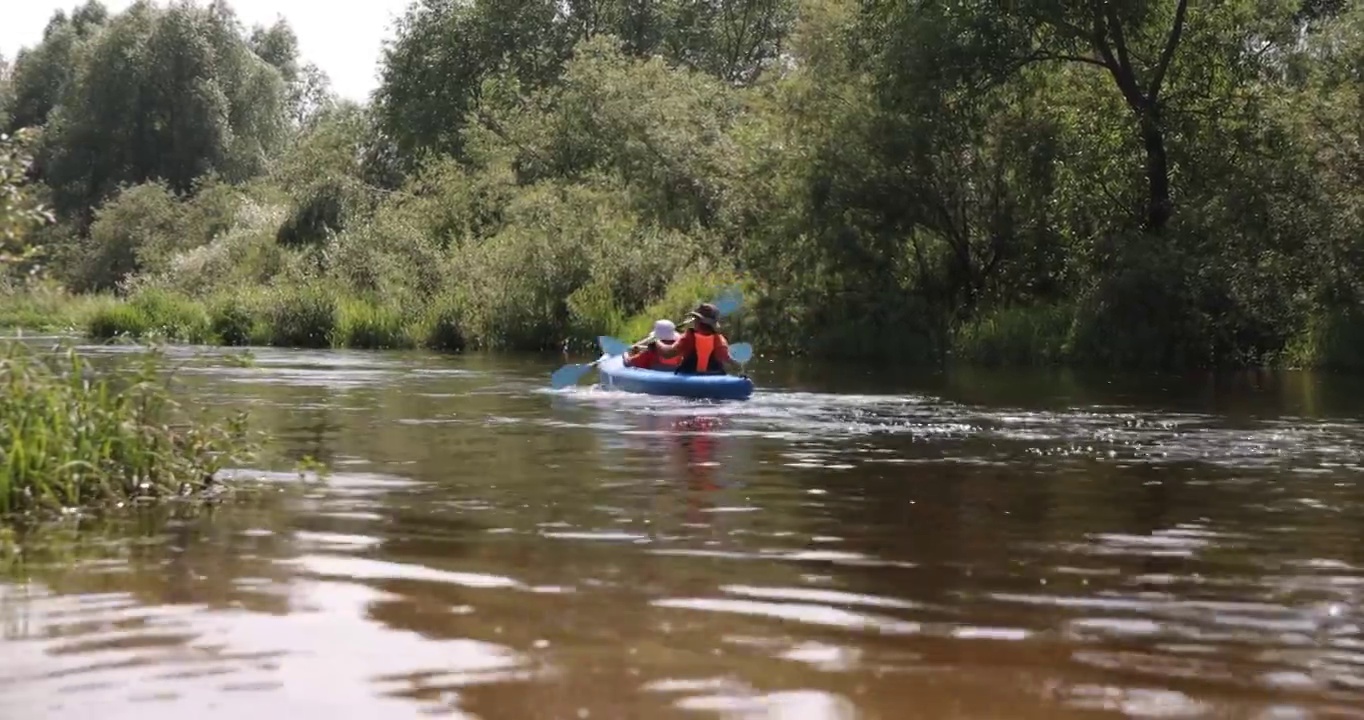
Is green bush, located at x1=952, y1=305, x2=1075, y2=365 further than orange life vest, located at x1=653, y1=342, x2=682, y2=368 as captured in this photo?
Yes

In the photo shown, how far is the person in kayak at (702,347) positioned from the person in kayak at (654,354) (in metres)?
0.49

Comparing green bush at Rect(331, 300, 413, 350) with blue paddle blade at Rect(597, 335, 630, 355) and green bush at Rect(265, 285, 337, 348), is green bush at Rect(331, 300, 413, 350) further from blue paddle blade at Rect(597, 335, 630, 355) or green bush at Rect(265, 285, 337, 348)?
blue paddle blade at Rect(597, 335, 630, 355)

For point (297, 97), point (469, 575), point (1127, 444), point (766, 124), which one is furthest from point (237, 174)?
point (469, 575)

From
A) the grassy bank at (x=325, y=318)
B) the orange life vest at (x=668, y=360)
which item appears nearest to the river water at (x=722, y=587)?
the orange life vest at (x=668, y=360)

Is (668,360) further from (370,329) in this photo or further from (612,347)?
(370,329)

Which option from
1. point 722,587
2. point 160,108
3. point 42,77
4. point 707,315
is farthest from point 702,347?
point 42,77

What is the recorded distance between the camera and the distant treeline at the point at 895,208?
26.7 m

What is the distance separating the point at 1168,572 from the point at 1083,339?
66.7 feet

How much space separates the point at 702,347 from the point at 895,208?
1215cm

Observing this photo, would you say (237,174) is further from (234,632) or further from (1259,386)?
(234,632)

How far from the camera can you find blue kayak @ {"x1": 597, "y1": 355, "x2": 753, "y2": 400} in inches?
695

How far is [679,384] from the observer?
17953mm

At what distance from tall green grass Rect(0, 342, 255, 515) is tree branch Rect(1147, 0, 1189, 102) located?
21024 mm

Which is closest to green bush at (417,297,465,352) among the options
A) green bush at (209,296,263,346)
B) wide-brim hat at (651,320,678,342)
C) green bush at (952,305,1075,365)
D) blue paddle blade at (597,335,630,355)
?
green bush at (209,296,263,346)
